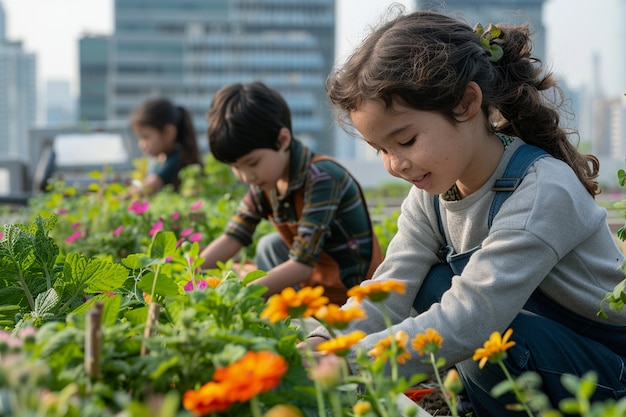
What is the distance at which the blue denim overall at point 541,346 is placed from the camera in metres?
1.69

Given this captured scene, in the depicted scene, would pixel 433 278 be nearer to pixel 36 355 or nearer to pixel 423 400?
pixel 423 400

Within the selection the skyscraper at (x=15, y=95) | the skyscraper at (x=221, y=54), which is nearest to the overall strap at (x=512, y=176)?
the skyscraper at (x=221, y=54)

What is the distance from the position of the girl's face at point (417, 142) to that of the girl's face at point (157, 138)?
439 cm

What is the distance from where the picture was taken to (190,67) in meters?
87.6

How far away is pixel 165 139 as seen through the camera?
19.8ft

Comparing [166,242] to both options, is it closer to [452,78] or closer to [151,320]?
[151,320]

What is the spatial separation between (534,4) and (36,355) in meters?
50.9

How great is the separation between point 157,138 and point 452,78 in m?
4.47

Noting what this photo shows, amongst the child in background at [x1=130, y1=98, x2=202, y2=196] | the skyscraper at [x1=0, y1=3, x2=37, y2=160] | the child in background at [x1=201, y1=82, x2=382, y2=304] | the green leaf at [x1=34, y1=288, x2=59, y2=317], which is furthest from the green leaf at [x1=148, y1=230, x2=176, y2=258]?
the skyscraper at [x1=0, y1=3, x2=37, y2=160]

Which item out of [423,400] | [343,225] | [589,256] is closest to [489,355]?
[589,256]

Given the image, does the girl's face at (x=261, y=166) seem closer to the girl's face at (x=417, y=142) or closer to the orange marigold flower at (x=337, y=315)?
the girl's face at (x=417, y=142)

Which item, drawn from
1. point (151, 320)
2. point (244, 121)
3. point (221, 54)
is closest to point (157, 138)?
point (244, 121)

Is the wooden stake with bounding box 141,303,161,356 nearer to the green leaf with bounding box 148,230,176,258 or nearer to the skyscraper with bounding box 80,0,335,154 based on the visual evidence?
the green leaf with bounding box 148,230,176,258

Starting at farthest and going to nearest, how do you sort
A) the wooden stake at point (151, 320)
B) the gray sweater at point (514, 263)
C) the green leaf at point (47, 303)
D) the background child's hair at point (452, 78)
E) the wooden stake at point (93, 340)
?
1. the background child's hair at point (452, 78)
2. the gray sweater at point (514, 263)
3. the green leaf at point (47, 303)
4. the wooden stake at point (151, 320)
5. the wooden stake at point (93, 340)
